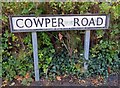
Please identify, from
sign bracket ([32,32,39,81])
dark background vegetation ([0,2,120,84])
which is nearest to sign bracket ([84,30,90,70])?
dark background vegetation ([0,2,120,84])

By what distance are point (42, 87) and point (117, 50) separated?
1.21 metres

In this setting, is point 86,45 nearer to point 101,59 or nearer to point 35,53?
point 101,59

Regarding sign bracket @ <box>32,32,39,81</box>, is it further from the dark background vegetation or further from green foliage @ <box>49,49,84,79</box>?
green foliage @ <box>49,49,84,79</box>

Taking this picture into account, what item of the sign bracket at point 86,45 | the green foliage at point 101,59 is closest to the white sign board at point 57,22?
the sign bracket at point 86,45

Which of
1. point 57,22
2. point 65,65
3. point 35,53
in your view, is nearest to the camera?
point 57,22

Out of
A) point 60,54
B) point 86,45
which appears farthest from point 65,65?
point 86,45

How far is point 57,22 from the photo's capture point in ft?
9.97

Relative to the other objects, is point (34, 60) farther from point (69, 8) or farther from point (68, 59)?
point (69, 8)

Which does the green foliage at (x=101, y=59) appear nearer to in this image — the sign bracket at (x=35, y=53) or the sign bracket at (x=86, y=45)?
Answer: the sign bracket at (x=86, y=45)

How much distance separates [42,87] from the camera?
3.42 meters

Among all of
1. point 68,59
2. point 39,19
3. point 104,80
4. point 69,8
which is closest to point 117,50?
point 104,80

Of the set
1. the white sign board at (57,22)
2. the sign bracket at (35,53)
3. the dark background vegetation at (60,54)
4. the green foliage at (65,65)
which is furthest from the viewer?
the green foliage at (65,65)

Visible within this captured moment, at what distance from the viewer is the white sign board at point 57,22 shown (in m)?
3.00

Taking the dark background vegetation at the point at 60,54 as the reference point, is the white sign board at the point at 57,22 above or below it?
above
